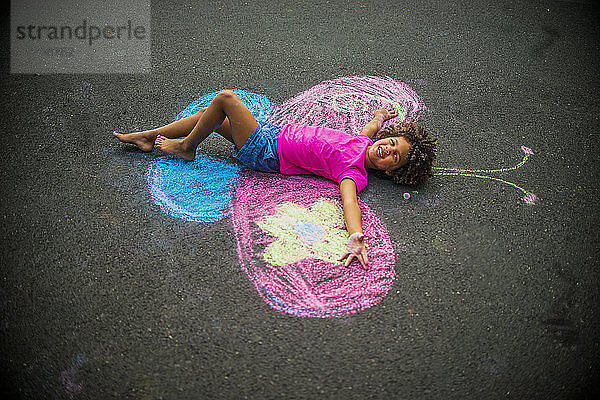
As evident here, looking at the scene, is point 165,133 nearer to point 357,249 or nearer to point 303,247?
point 303,247

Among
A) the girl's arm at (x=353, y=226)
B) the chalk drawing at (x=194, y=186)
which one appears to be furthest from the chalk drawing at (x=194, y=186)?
the girl's arm at (x=353, y=226)

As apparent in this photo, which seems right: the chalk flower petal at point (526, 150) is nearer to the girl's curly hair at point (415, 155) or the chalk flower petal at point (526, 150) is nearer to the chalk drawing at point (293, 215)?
the chalk drawing at point (293, 215)

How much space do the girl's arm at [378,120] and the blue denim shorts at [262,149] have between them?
630 millimetres

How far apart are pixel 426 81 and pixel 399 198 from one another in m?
1.49

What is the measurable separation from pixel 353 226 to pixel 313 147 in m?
0.63

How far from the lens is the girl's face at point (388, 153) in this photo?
289cm

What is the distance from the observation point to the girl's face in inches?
114

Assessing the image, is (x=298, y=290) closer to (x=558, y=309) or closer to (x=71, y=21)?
(x=558, y=309)

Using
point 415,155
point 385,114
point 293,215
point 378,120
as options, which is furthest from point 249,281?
point 385,114

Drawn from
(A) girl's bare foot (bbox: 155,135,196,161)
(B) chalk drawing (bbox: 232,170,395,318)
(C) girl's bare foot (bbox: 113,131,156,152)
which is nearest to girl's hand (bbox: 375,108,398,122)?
(B) chalk drawing (bbox: 232,170,395,318)

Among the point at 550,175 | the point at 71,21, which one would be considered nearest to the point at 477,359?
the point at 550,175

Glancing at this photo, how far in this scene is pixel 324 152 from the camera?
296 cm

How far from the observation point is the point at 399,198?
3037 mm

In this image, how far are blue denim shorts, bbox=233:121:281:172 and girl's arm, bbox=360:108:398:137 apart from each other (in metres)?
0.63
